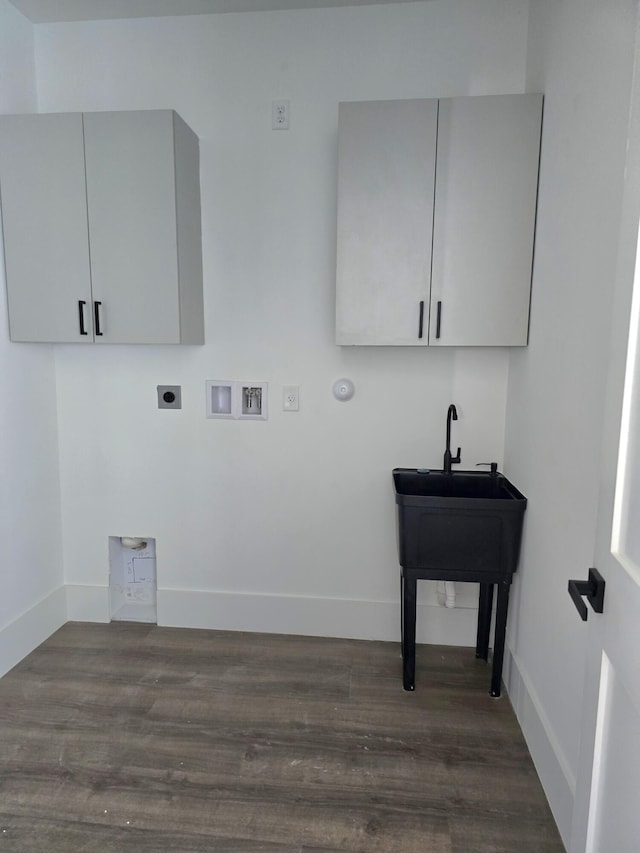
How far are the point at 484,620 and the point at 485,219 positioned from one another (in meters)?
1.71

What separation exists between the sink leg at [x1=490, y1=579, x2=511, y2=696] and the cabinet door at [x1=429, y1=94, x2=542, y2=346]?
990mm

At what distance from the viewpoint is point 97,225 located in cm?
211

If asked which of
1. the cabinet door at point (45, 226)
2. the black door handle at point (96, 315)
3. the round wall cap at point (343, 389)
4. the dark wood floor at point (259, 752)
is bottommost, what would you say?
the dark wood floor at point (259, 752)

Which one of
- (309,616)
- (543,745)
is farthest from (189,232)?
(543,745)

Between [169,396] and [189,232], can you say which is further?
[169,396]

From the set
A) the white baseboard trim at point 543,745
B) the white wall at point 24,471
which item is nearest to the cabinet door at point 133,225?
the white wall at point 24,471

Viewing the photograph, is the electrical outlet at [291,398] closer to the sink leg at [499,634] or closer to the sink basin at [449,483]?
the sink basin at [449,483]

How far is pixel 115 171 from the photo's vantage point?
6.79 ft

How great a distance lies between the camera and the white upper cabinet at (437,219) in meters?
1.94

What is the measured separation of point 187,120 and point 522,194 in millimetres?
1501

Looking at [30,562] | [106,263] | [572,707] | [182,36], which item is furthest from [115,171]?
[572,707]

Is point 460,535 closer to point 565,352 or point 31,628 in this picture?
point 565,352

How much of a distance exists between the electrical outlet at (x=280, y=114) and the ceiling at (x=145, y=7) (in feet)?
1.20

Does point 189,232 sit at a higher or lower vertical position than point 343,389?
higher
